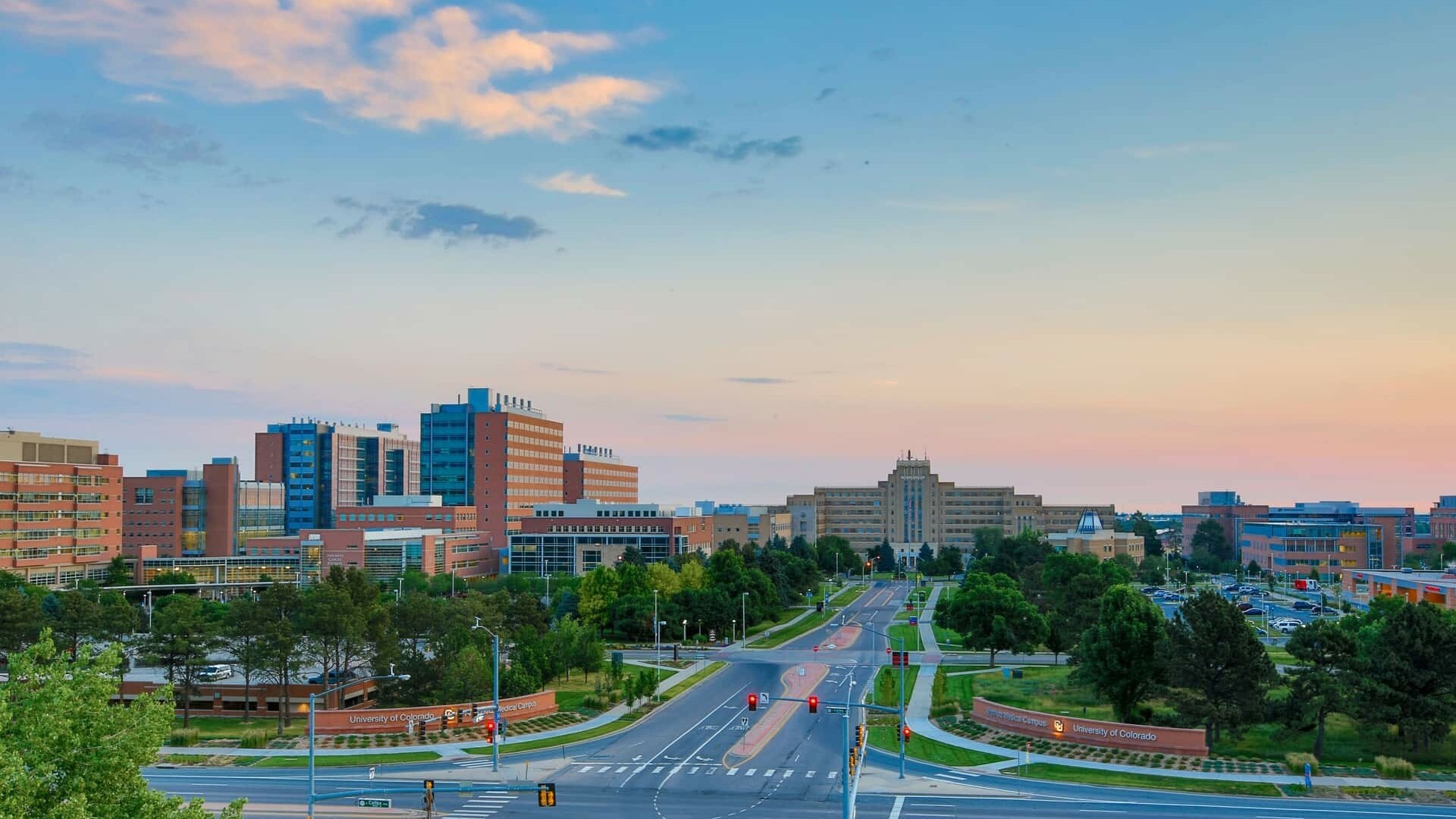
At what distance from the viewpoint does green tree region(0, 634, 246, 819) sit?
75.8 ft

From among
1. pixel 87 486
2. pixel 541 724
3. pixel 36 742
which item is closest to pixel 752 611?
pixel 541 724

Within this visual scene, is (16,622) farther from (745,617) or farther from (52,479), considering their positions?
(52,479)

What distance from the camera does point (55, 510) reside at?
14250cm

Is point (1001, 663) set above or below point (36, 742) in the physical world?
below

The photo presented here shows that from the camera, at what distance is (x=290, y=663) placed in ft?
242

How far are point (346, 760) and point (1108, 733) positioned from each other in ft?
138

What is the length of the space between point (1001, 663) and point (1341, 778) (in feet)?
157

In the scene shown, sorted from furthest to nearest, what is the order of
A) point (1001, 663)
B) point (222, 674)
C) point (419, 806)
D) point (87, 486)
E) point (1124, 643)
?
point (87, 486), point (1001, 663), point (222, 674), point (1124, 643), point (419, 806)

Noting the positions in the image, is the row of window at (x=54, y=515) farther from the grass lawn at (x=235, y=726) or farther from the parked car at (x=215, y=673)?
the grass lawn at (x=235, y=726)

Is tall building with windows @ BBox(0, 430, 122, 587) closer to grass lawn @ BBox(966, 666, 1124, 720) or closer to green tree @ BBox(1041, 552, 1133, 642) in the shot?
grass lawn @ BBox(966, 666, 1124, 720)

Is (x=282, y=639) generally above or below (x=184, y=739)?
above

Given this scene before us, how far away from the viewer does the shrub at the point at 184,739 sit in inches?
2667

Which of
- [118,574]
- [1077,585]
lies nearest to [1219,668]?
[1077,585]

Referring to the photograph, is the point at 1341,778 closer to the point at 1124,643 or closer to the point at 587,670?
the point at 1124,643
